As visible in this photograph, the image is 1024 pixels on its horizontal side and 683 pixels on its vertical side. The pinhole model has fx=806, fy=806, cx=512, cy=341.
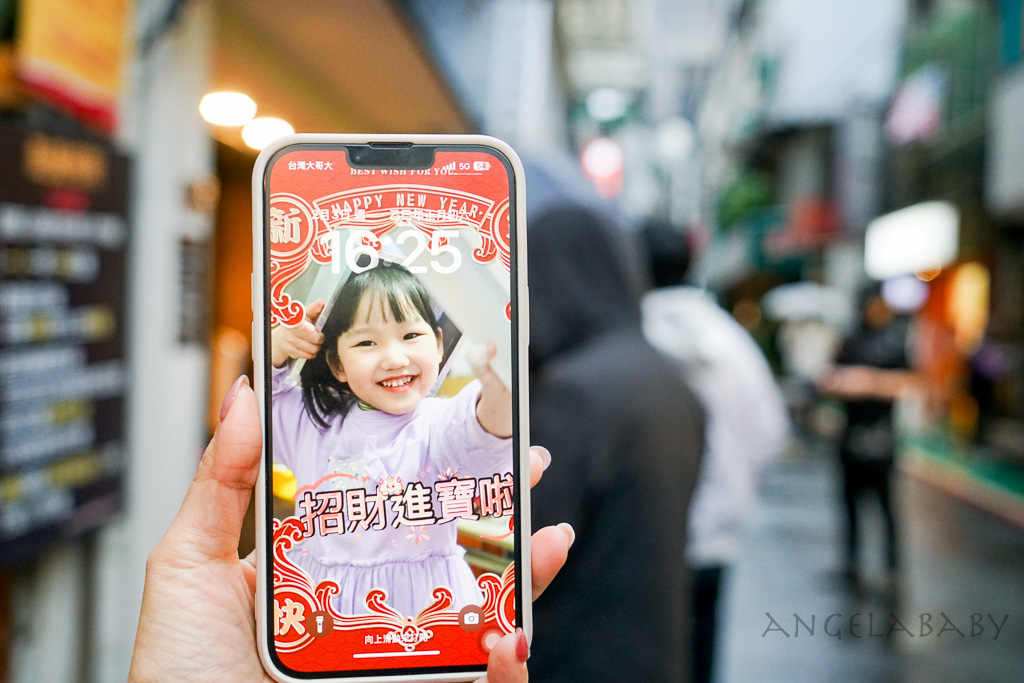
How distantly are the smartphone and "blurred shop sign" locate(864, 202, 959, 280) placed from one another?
48.5ft

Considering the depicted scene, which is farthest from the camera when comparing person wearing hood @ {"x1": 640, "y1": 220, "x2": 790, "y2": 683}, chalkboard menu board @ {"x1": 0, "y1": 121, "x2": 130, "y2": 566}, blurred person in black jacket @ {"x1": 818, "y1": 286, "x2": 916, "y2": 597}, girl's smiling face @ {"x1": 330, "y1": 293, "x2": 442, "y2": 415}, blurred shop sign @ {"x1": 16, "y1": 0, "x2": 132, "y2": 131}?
blurred person in black jacket @ {"x1": 818, "y1": 286, "x2": 916, "y2": 597}

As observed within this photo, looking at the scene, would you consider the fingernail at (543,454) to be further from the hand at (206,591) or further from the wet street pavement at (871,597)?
the wet street pavement at (871,597)

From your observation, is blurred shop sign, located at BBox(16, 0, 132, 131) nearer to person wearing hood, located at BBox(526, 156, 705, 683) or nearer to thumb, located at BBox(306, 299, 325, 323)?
person wearing hood, located at BBox(526, 156, 705, 683)

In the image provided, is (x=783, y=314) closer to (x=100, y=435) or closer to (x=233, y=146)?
(x=233, y=146)

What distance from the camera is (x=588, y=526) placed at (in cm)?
136

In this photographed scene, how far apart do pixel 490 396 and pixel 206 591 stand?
40 cm

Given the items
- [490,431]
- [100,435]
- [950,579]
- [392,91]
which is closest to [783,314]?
[950,579]

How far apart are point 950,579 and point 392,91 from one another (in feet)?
16.2

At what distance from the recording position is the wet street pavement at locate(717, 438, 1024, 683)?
4.80 ft

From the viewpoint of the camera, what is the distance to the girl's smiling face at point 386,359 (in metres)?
0.82

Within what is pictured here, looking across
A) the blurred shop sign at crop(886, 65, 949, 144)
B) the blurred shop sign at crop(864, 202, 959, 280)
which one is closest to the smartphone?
the blurred shop sign at crop(864, 202, 959, 280)

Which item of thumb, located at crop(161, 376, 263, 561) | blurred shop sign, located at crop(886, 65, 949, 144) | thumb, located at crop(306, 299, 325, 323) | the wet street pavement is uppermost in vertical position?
blurred shop sign, located at crop(886, 65, 949, 144)

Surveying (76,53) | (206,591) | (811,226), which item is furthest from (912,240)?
(206,591)

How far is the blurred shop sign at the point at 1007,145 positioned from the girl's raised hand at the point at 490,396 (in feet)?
39.9
